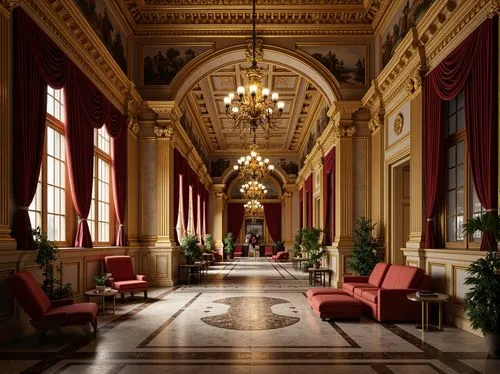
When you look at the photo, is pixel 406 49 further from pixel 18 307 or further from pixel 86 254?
pixel 18 307

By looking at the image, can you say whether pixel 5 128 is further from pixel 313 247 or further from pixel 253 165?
pixel 253 165

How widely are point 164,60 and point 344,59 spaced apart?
4654 millimetres

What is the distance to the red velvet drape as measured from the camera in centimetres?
654

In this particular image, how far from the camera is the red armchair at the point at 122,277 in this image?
9758 millimetres

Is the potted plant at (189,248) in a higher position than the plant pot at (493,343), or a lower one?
higher

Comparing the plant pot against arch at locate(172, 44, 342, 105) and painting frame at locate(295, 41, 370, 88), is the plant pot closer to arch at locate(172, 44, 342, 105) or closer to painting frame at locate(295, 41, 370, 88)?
arch at locate(172, 44, 342, 105)

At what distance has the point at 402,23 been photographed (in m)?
10.5

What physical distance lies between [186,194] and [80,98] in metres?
9.61

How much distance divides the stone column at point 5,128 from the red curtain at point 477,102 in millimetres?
5973

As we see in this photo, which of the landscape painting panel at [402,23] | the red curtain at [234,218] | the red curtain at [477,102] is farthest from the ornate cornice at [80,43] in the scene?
the red curtain at [234,218]

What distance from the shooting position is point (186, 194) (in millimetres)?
18250

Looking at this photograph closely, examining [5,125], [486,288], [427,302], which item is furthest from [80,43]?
[486,288]

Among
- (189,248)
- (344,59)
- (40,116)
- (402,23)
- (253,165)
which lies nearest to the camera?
(40,116)

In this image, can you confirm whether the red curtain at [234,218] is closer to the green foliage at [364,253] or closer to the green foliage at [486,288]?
the green foliage at [364,253]
